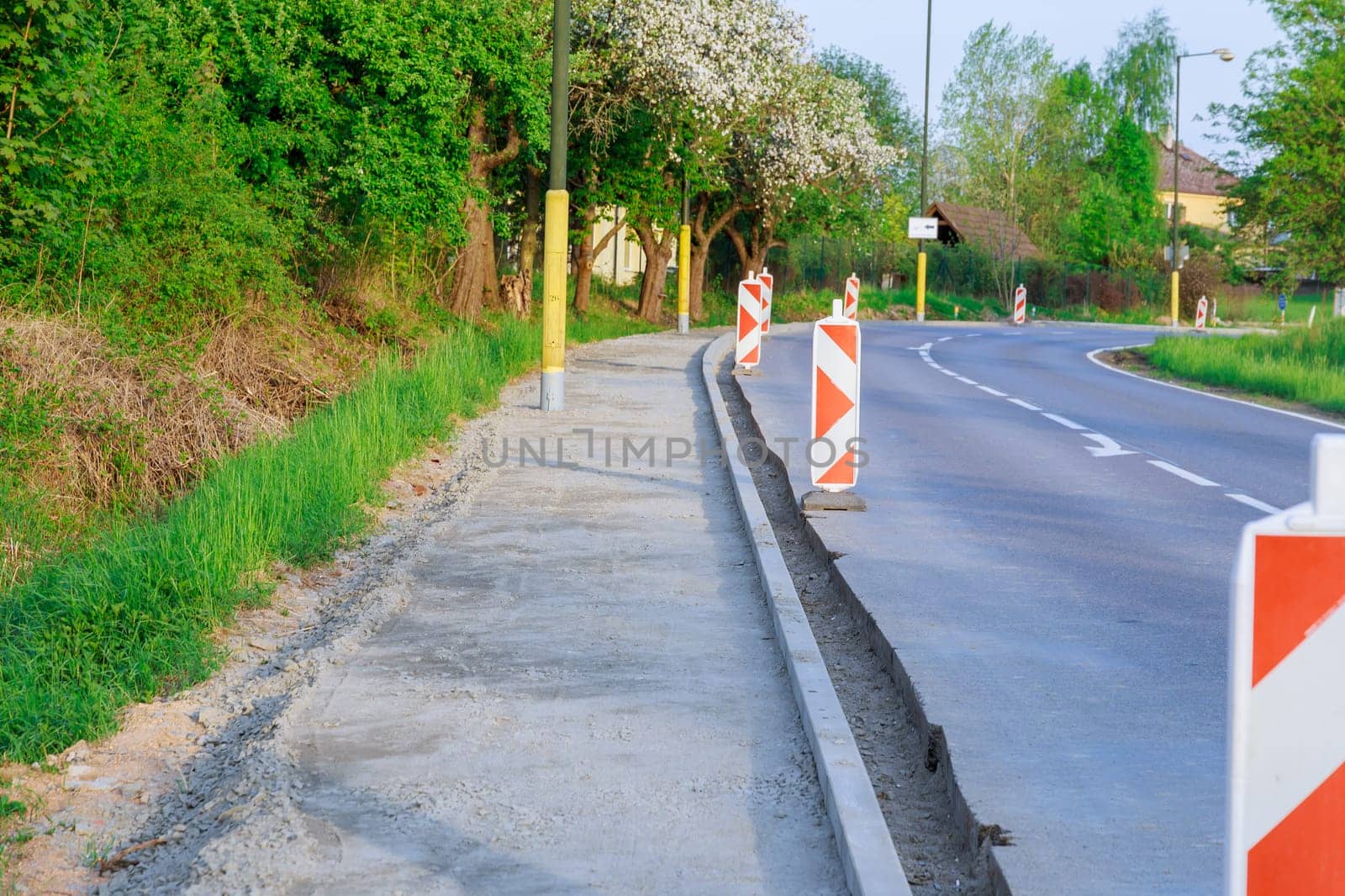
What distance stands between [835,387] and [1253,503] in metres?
3.36

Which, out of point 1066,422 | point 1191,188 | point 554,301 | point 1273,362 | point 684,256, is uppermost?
point 1191,188

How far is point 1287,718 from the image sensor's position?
2.23m

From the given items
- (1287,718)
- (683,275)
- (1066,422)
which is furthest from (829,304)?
(1287,718)

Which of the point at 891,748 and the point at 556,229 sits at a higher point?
the point at 556,229

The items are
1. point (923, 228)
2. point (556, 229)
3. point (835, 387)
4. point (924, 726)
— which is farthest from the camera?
point (923, 228)

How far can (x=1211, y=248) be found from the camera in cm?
6250

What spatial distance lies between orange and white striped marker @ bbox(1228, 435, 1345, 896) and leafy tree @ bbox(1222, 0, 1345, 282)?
31.0m

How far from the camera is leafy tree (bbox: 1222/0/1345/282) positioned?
3025cm

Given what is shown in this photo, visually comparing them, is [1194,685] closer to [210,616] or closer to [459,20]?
[210,616]

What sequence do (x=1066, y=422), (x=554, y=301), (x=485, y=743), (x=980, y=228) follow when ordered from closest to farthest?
(x=485, y=743) < (x=554, y=301) < (x=1066, y=422) < (x=980, y=228)

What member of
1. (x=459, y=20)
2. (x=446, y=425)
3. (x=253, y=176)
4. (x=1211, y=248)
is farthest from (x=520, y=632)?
(x=1211, y=248)

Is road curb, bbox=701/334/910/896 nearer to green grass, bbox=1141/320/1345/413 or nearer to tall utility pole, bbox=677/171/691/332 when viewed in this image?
green grass, bbox=1141/320/1345/413

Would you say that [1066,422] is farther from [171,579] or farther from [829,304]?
[829,304]

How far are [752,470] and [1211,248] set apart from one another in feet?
185
